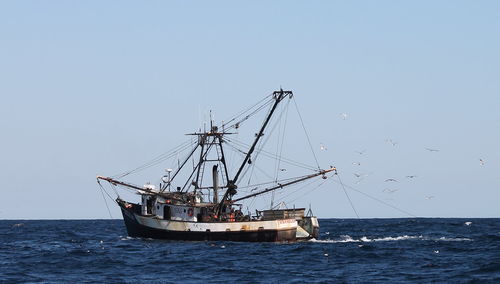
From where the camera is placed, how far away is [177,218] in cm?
7206

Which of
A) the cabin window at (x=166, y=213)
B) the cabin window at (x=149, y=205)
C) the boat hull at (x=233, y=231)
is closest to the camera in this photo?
the boat hull at (x=233, y=231)

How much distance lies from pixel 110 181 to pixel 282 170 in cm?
1932

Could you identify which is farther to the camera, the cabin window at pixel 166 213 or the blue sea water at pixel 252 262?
the cabin window at pixel 166 213

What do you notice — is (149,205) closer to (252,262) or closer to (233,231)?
(233,231)

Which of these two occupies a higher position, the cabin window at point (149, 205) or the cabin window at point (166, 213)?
the cabin window at point (149, 205)

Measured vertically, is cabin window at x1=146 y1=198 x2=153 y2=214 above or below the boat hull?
above

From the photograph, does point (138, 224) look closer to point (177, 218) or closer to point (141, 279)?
point (177, 218)

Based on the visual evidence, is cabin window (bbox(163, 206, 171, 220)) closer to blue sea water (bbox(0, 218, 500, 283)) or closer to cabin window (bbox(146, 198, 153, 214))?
cabin window (bbox(146, 198, 153, 214))

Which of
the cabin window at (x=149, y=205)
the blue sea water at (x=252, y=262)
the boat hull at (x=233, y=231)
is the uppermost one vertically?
the cabin window at (x=149, y=205)

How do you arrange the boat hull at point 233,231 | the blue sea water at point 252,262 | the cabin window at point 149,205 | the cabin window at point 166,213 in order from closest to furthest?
1. the blue sea water at point 252,262
2. the boat hull at point 233,231
3. the cabin window at point 166,213
4. the cabin window at point 149,205

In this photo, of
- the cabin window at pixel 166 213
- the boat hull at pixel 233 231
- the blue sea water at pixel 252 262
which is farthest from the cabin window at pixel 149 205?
the blue sea water at pixel 252 262

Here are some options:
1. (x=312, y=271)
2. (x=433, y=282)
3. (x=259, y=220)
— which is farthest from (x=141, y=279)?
(x=259, y=220)

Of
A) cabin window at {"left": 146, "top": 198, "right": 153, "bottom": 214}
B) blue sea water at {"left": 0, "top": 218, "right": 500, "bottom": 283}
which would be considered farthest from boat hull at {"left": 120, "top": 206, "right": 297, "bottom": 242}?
cabin window at {"left": 146, "top": 198, "right": 153, "bottom": 214}

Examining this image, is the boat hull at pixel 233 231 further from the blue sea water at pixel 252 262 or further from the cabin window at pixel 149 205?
the cabin window at pixel 149 205
